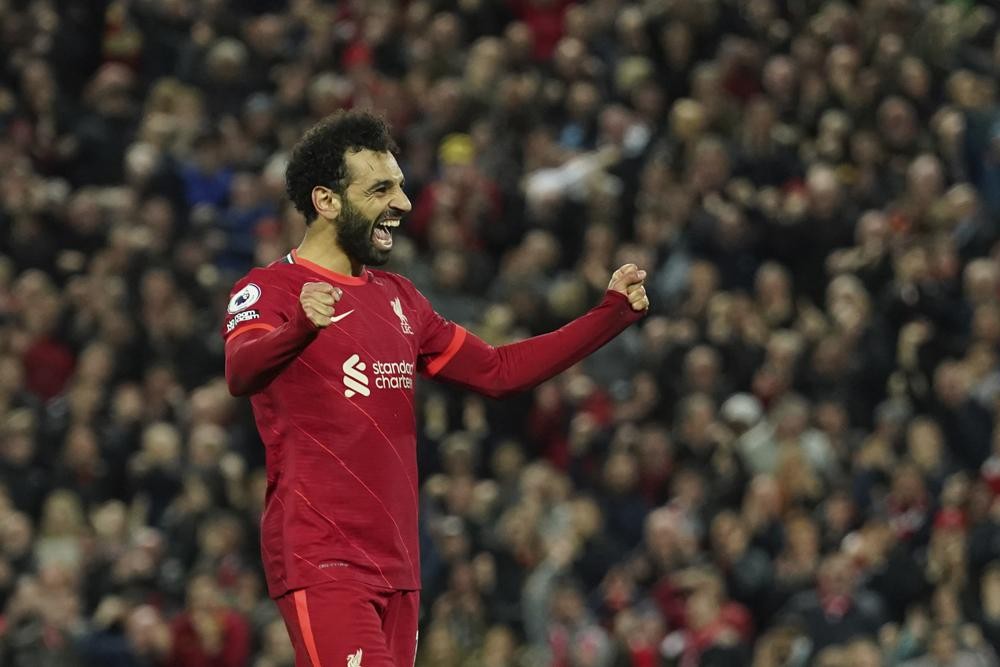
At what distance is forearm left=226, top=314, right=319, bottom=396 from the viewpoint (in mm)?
5656

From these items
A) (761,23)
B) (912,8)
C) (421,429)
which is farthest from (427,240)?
(912,8)

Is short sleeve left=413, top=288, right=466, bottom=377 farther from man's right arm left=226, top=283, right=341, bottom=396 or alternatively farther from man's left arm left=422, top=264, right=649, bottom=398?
man's right arm left=226, top=283, right=341, bottom=396

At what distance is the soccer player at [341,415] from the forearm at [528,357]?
25 centimetres

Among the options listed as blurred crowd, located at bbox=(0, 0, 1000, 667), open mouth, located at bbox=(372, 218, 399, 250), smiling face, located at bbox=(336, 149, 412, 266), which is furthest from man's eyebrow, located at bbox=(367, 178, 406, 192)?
blurred crowd, located at bbox=(0, 0, 1000, 667)

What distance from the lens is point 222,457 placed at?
45.2 feet

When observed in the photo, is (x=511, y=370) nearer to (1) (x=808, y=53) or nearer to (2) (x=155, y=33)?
(1) (x=808, y=53)

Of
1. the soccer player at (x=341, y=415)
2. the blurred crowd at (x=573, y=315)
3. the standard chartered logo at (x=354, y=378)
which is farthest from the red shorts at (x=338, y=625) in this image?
the blurred crowd at (x=573, y=315)

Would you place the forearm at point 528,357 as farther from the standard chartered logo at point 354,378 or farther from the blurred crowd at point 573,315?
the blurred crowd at point 573,315

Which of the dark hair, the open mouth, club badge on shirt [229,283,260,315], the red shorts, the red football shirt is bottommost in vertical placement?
the red shorts

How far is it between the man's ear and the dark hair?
0.06 ft

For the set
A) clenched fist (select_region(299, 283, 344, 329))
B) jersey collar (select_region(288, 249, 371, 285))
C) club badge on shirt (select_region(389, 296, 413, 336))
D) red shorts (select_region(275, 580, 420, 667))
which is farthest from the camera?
club badge on shirt (select_region(389, 296, 413, 336))

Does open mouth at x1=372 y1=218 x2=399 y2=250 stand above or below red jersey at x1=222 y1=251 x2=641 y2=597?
above

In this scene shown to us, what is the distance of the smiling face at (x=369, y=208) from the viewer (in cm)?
620

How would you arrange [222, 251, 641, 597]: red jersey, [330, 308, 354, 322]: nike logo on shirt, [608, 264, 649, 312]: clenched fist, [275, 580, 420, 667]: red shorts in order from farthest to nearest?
[608, 264, 649, 312]: clenched fist → [330, 308, 354, 322]: nike logo on shirt → [222, 251, 641, 597]: red jersey → [275, 580, 420, 667]: red shorts
